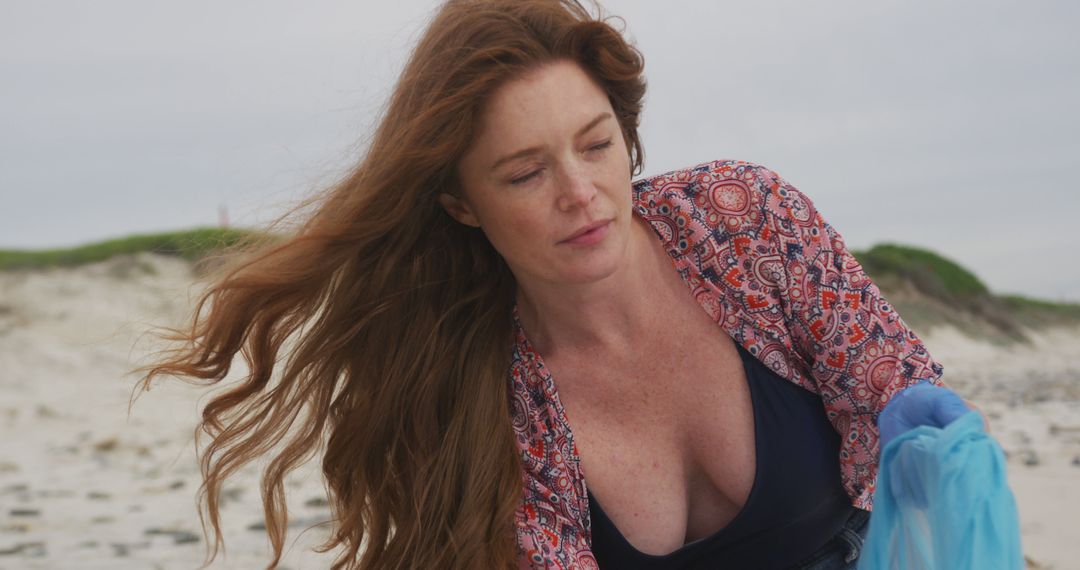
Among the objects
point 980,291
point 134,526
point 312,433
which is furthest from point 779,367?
point 980,291

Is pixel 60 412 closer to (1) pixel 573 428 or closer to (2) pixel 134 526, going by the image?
(2) pixel 134 526

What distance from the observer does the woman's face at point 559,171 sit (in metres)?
2.66

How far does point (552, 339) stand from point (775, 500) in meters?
0.74

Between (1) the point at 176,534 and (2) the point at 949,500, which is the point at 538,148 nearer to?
(2) the point at 949,500

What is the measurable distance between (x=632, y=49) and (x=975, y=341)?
15138 mm

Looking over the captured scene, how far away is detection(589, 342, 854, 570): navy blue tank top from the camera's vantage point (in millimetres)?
2902

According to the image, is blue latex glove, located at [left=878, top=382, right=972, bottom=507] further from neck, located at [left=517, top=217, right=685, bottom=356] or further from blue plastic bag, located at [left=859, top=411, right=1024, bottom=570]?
neck, located at [left=517, top=217, right=685, bottom=356]

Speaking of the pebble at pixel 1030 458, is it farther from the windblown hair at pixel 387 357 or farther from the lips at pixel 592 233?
the lips at pixel 592 233

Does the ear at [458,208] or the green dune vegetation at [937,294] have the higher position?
the ear at [458,208]

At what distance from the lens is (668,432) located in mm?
3070

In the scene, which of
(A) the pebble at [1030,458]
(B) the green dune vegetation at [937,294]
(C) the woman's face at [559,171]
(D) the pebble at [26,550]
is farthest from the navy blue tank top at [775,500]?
(B) the green dune vegetation at [937,294]

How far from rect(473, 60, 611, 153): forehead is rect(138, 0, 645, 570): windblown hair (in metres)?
0.16

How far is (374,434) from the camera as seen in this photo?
3.22 metres

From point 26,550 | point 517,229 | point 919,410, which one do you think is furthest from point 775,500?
point 26,550
